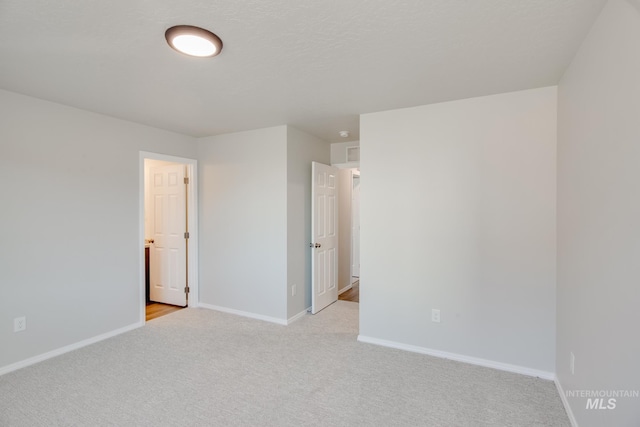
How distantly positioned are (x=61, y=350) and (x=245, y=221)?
2.19 meters

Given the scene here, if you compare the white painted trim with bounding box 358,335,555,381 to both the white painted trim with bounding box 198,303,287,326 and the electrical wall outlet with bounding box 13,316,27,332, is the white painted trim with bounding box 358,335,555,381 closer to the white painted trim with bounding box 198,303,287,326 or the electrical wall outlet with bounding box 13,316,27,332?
the white painted trim with bounding box 198,303,287,326

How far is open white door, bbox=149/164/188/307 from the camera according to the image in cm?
435

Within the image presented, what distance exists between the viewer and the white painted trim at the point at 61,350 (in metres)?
2.60

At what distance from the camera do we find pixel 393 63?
2098 millimetres

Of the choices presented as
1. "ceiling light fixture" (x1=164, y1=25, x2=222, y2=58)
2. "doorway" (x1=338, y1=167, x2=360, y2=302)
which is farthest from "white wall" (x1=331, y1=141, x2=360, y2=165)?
"ceiling light fixture" (x1=164, y1=25, x2=222, y2=58)

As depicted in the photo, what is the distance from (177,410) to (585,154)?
310 cm

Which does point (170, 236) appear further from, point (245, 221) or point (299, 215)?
point (299, 215)

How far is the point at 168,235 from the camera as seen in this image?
4.47 meters

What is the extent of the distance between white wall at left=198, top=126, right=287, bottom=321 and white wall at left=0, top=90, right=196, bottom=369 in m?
0.87

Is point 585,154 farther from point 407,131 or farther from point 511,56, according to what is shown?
point 407,131

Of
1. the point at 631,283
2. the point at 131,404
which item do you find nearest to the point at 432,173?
the point at 631,283

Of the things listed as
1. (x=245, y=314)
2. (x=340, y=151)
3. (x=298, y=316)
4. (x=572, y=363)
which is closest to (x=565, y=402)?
(x=572, y=363)

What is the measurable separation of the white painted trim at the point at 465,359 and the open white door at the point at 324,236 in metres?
1.06

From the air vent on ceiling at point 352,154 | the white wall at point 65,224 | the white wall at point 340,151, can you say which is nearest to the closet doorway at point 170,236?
the white wall at point 65,224
